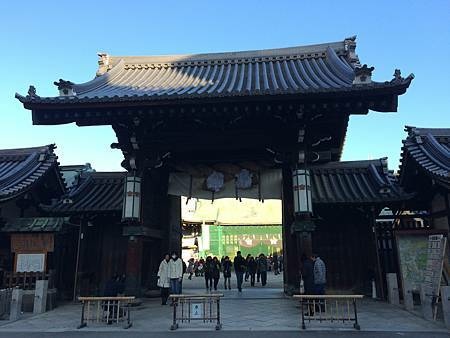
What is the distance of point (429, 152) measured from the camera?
12164 mm

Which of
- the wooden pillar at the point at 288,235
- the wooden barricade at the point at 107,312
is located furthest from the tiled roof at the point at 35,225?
the wooden pillar at the point at 288,235

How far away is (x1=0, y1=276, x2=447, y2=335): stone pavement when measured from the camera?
8.13 meters

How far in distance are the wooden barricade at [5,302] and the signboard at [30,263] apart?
1.07 m

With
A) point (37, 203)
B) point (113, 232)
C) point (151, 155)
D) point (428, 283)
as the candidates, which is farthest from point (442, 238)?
point (37, 203)

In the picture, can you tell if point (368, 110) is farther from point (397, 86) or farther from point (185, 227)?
Answer: point (185, 227)

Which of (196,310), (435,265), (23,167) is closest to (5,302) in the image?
(23,167)

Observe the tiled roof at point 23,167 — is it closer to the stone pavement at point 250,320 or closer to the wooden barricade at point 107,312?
the stone pavement at point 250,320

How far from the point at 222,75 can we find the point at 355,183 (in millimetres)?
6621

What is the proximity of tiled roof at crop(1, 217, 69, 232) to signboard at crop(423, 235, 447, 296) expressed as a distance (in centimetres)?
1097

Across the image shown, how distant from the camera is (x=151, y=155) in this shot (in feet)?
40.3

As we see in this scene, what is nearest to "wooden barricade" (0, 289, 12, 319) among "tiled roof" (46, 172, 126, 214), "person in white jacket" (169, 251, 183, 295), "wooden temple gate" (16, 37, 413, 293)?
"wooden temple gate" (16, 37, 413, 293)

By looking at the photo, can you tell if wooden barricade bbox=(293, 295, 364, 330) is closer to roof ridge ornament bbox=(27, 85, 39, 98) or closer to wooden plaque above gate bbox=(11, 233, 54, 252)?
wooden plaque above gate bbox=(11, 233, 54, 252)

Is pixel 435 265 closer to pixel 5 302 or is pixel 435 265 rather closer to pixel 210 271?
pixel 210 271

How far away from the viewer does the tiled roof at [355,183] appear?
12.9m
